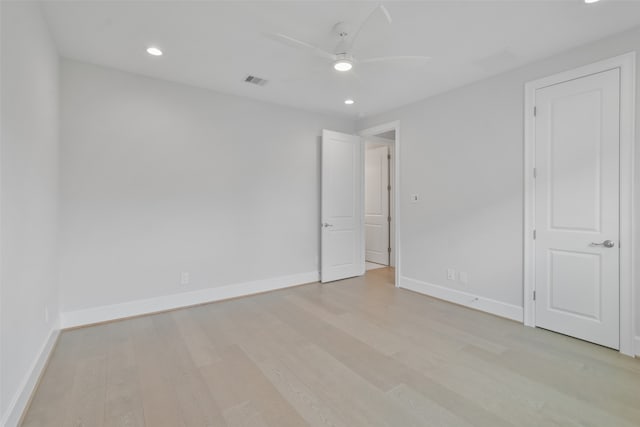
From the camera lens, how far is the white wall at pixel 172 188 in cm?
308

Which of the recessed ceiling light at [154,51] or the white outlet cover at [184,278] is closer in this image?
the recessed ceiling light at [154,51]

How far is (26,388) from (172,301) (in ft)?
5.56

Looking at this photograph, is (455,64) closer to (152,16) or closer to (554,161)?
(554,161)

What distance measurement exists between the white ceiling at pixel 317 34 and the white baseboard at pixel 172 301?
101 inches

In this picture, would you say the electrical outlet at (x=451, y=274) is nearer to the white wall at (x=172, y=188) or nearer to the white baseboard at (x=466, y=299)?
the white baseboard at (x=466, y=299)

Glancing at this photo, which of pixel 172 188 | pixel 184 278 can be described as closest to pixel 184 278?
pixel 184 278

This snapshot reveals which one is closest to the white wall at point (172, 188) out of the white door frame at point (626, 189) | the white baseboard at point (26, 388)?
the white baseboard at point (26, 388)

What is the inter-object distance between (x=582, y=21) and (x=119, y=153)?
174 inches

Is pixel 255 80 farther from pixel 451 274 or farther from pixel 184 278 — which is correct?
pixel 451 274

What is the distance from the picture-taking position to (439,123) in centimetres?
395

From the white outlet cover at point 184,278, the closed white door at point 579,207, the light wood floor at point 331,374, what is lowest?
the light wood floor at point 331,374

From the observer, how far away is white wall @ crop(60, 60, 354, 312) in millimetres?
3076

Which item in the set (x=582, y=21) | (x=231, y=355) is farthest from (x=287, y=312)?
(x=582, y=21)

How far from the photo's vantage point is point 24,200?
1909 millimetres
